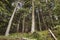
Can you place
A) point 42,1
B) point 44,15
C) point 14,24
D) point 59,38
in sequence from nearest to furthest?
point 59,38 → point 42,1 → point 14,24 → point 44,15

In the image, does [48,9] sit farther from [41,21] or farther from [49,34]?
[49,34]

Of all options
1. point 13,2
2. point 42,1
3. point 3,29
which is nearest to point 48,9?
point 42,1

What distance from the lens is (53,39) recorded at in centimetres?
1278

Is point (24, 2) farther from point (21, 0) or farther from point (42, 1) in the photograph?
point (42, 1)

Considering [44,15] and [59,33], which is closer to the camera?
[59,33]

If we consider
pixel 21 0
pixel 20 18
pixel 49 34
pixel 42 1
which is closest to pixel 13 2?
pixel 21 0

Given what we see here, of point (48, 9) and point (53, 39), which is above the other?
point (48, 9)

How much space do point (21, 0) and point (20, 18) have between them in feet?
16.1

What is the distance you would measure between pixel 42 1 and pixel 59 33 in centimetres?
1589

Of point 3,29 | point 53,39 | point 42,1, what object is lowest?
point 53,39

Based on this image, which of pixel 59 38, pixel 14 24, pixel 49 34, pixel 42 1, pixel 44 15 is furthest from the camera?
pixel 44 15

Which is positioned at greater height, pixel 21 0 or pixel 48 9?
pixel 21 0

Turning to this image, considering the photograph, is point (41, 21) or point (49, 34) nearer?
point (49, 34)

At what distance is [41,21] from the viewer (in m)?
33.1
